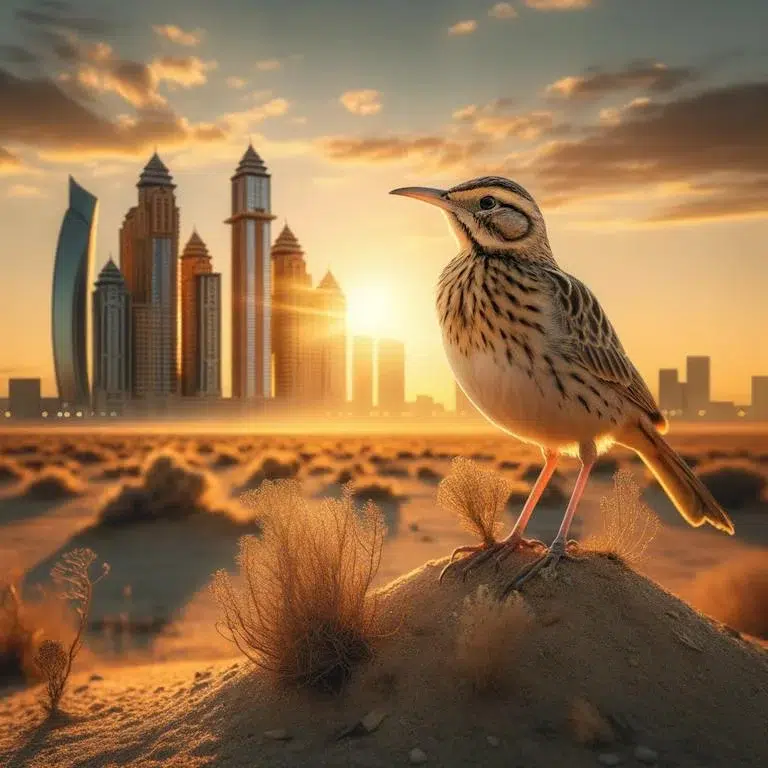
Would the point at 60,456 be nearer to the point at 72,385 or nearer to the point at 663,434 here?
Result: the point at 663,434

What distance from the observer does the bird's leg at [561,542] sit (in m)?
7.10

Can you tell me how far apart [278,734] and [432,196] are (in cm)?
430

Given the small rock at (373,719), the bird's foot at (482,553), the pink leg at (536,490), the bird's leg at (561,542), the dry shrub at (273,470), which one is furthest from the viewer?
the dry shrub at (273,470)

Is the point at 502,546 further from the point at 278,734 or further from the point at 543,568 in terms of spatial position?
the point at 278,734

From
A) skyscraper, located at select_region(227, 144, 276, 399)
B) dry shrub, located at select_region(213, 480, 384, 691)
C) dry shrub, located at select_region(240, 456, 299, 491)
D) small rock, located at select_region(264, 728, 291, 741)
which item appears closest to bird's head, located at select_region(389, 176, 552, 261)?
dry shrub, located at select_region(213, 480, 384, 691)

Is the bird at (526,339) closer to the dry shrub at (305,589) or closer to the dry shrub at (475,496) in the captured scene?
the dry shrub at (475,496)

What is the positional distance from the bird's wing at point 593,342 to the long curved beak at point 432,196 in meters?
0.97

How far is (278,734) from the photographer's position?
21.9 ft

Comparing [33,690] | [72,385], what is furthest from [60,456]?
[72,385]

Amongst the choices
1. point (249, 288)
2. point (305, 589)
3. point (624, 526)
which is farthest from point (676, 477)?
point (249, 288)

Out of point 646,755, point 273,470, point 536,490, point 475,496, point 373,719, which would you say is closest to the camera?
point 646,755

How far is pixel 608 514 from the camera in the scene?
8445mm

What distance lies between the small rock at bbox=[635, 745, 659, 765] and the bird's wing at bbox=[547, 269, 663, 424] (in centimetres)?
264

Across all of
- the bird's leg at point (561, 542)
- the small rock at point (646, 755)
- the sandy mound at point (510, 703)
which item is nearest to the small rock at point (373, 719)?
the sandy mound at point (510, 703)
